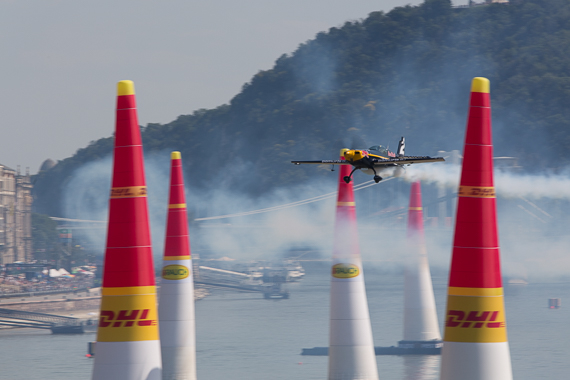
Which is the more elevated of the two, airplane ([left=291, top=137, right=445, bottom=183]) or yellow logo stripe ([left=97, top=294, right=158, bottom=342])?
airplane ([left=291, top=137, right=445, bottom=183])

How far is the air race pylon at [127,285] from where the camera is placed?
11453mm

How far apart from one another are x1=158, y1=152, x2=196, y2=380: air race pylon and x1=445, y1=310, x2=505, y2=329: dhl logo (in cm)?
1282

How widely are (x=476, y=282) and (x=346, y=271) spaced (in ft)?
37.4

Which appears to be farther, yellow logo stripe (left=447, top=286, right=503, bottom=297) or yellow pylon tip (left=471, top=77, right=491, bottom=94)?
yellow pylon tip (left=471, top=77, right=491, bottom=94)

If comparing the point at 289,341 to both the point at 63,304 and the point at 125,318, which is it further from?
the point at 125,318

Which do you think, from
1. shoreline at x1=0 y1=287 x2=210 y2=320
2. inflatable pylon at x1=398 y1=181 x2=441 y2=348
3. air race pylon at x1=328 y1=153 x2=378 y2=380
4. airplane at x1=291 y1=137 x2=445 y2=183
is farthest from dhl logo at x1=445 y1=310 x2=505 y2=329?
shoreline at x1=0 y1=287 x2=210 y2=320

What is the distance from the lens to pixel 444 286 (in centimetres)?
15312

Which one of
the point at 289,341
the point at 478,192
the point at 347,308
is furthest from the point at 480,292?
the point at 289,341

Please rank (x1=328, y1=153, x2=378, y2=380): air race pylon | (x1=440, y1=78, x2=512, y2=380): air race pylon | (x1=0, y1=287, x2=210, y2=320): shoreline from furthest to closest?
(x1=0, y1=287, x2=210, y2=320): shoreline < (x1=328, y1=153, x2=378, y2=380): air race pylon < (x1=440, y1=78, x2=512, y2=380): air race pylon

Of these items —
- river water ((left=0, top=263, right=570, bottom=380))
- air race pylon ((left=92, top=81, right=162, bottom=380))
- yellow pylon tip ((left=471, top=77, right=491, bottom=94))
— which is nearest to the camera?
air race pylon ((left=92, top=81, right=162, bottom=380))

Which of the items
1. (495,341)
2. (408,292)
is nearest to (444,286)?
(408,292)

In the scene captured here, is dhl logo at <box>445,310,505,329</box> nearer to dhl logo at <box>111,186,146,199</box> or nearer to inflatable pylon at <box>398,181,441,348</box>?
dhl logo at <box>111,186,146,199</box>

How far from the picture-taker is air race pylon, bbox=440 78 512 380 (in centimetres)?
1129

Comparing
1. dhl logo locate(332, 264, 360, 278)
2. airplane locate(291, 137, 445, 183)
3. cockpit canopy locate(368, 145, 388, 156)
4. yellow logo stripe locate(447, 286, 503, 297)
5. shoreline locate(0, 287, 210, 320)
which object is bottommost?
shoreline locate(0, 287, 210, 320)
